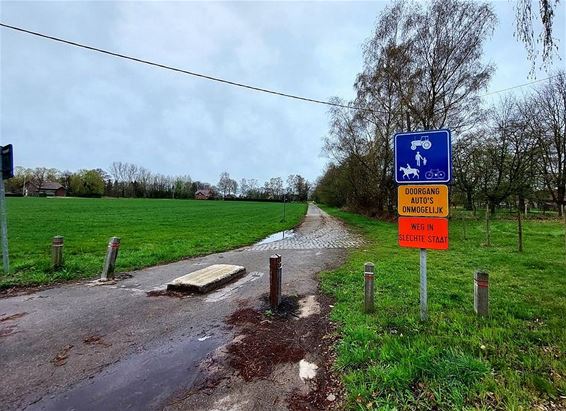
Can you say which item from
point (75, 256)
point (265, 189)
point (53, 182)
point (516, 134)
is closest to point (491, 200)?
point (516, 134)

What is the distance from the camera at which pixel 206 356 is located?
3646 mm

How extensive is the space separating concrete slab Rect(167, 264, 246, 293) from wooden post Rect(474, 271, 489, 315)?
4.62m

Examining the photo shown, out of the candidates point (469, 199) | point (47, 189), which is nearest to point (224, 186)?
point (47, 189)

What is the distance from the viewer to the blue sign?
406 centimetres

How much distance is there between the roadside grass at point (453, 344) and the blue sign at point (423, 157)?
6.45 ft

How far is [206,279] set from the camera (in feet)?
21.4

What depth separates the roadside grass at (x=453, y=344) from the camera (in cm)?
269

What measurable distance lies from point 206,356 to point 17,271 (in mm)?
6506

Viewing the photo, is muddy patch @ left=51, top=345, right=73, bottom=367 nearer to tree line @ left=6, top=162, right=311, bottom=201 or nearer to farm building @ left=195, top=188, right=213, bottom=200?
tree line @ left=6, top=162, right=311, bottom=201

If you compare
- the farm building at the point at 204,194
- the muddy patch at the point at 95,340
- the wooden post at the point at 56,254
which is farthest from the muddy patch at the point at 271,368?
the farm building at the point at 204,194

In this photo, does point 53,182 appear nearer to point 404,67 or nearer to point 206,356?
point 404,67

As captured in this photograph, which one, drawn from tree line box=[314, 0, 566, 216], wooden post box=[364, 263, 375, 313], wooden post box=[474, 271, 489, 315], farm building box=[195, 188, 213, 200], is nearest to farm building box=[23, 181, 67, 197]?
farm building box=[195, 188, 213, 200]

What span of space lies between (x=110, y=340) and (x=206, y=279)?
2.57 meters

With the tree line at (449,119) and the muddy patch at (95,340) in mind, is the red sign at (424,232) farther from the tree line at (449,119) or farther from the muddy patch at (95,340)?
the tree line at (449,119)
